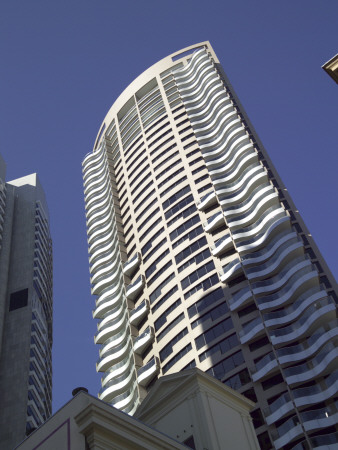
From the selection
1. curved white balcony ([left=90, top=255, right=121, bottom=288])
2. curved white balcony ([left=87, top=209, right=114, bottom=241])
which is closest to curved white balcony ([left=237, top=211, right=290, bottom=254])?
curved white balcony ([left=90, top=255, right=121, bottom=288])

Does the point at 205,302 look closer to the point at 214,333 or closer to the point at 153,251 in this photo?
the point at 214,333

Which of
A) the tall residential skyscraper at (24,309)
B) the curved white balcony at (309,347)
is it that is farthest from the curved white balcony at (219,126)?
the curved white balcony at (309,347)

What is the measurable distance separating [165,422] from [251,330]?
126 ft

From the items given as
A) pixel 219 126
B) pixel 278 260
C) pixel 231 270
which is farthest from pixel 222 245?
pixel 219 126

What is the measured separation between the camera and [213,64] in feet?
336

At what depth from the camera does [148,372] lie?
6812cm

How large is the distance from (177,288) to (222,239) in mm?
7576

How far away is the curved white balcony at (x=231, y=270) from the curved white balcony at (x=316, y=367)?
44.9ft

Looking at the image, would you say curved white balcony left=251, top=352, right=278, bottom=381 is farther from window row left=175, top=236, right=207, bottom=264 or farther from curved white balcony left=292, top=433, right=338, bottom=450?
window row left=175, top=236, right=207, bottom=264

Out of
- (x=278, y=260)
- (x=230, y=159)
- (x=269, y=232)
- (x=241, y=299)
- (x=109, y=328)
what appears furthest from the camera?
(x=230, y=159)

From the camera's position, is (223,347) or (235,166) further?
(235,166)

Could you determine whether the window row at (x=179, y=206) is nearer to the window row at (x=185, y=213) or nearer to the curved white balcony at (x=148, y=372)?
the window row at (x=185, y=213)

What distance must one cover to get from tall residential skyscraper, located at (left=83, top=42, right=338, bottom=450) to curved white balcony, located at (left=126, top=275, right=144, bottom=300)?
479mm

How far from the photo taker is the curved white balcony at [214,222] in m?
75.4
